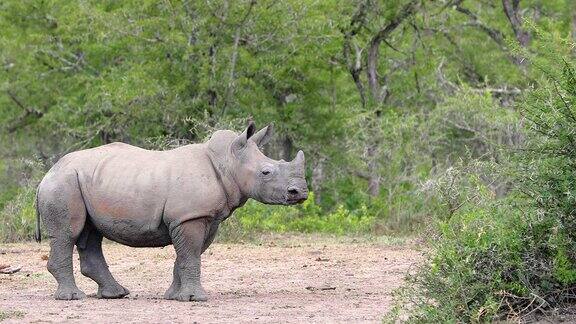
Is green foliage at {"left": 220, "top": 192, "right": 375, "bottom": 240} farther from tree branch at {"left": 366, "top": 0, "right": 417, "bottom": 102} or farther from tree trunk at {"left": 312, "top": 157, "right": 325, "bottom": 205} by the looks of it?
tree branch at {"left": 366, "top": 0, "right": 417, "bottom": 102}

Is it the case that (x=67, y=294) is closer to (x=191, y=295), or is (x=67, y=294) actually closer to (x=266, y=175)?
(x=191, y=295)

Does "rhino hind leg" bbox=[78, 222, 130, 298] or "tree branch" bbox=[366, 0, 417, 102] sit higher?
"tree branch" bbox=[366, 0, 417, 102]

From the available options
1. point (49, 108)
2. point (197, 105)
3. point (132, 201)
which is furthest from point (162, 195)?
point (49, 108)

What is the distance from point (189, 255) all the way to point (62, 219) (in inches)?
46.5

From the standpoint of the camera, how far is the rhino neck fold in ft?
36.2

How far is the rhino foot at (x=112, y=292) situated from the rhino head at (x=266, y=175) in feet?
4.73

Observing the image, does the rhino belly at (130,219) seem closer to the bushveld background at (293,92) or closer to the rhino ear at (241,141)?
the rhino ear at (241,141)

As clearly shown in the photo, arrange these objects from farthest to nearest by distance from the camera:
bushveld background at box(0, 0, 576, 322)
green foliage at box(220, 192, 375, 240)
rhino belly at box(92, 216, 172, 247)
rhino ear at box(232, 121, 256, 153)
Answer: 1. bushveld background at box(0, 0, 576, 322)
2. green foliage at box(220, 192, 375, 240)
3. rhino ear at box(232, 121, 256, 153)
4. rhino belly at box(92, 216, 172, 247)

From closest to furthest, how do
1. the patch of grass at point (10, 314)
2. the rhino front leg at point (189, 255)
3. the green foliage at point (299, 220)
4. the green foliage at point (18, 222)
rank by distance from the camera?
the patch of grass at point (10, 314) < the rhino front leg at point (189, 255) < the green foliage at point (18, 222) < the green foliage at point (299, 220)

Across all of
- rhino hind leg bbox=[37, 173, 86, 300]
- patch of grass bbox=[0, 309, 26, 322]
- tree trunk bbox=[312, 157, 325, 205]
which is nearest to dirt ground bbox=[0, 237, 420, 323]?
patch of grass bbox=[0, 309, 26, 322]

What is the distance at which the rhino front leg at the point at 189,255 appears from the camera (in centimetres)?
1077

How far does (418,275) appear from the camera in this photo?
896 centimetres

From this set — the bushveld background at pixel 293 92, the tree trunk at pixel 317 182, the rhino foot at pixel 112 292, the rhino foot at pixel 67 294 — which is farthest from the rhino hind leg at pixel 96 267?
the tree trunk at pixel 317 182

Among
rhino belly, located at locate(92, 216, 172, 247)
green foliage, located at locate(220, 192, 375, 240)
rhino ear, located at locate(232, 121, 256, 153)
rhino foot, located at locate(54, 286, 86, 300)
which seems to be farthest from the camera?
green foliage, located at locate(220, 192, 375, 240)
